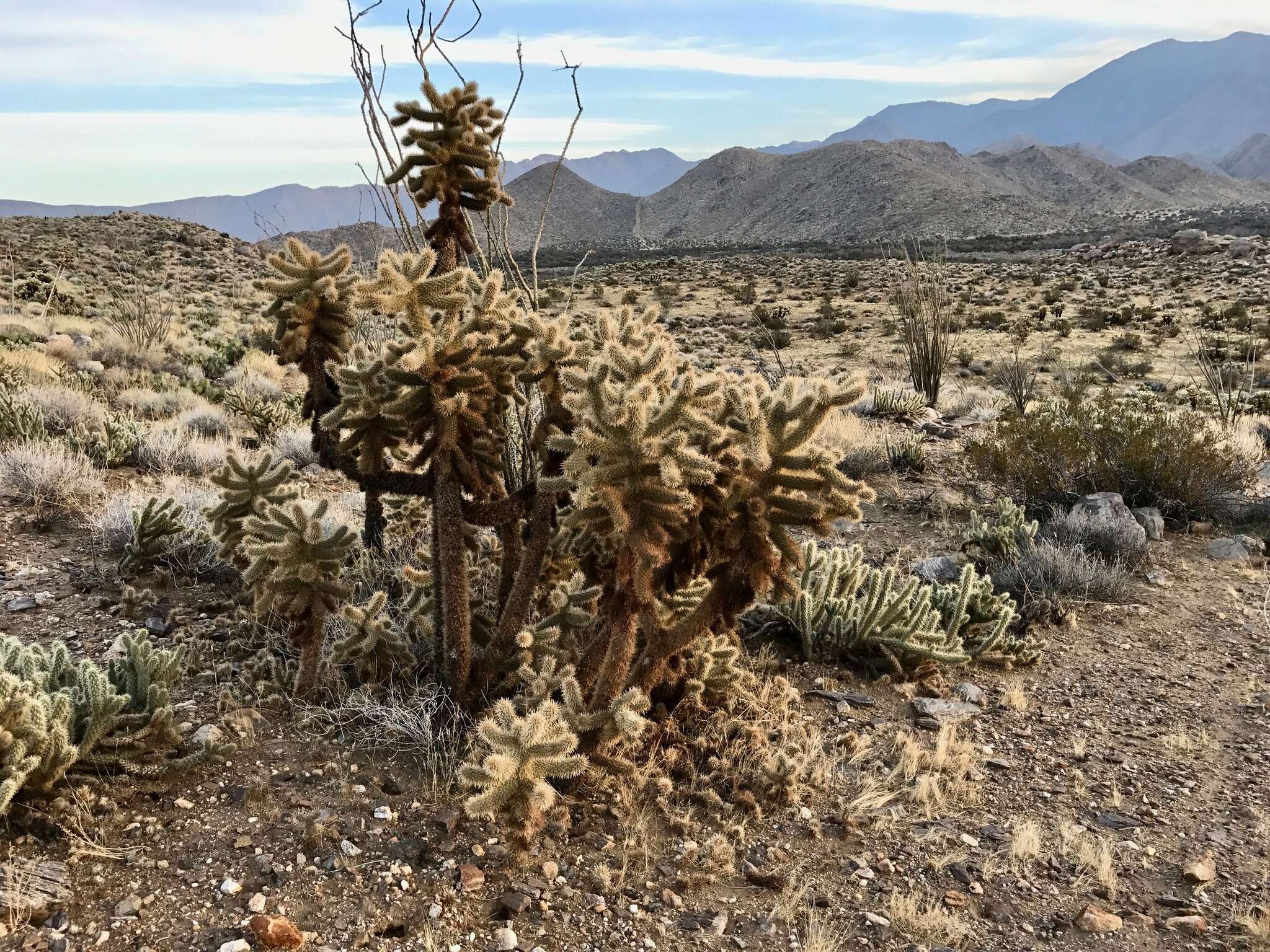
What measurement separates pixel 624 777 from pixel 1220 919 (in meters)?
2.02

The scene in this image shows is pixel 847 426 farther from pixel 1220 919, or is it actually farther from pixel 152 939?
pixel 152 939

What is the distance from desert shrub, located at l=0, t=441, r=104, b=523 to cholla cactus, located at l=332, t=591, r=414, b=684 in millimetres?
2982

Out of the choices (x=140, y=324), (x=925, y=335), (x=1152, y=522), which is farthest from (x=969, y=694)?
(x=140, y=324)

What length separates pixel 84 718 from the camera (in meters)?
3.09

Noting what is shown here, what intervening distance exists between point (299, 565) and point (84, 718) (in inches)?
34.0

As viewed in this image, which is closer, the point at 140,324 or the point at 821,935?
the point at 821,935

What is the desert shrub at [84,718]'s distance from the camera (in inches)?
108

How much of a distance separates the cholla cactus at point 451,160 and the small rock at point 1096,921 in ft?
10.6

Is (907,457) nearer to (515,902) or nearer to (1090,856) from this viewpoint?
(1090,856)

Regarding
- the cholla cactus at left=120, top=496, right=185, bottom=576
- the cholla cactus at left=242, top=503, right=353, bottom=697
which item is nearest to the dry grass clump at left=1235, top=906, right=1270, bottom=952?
the cholla cactus at left=242, top=503, right=353, bottom=697

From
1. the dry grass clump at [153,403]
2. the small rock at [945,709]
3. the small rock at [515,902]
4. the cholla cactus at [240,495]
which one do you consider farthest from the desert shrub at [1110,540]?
the dry grass clump at [153,403]

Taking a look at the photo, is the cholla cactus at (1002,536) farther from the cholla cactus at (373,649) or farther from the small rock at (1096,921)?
the cholla cactus at (373,649)

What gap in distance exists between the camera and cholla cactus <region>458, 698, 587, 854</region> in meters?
2.68

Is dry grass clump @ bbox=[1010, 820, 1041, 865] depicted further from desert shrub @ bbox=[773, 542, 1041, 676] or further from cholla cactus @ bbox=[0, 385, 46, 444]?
cholla cactus @ bbox=[0, 385, 46, 444]
